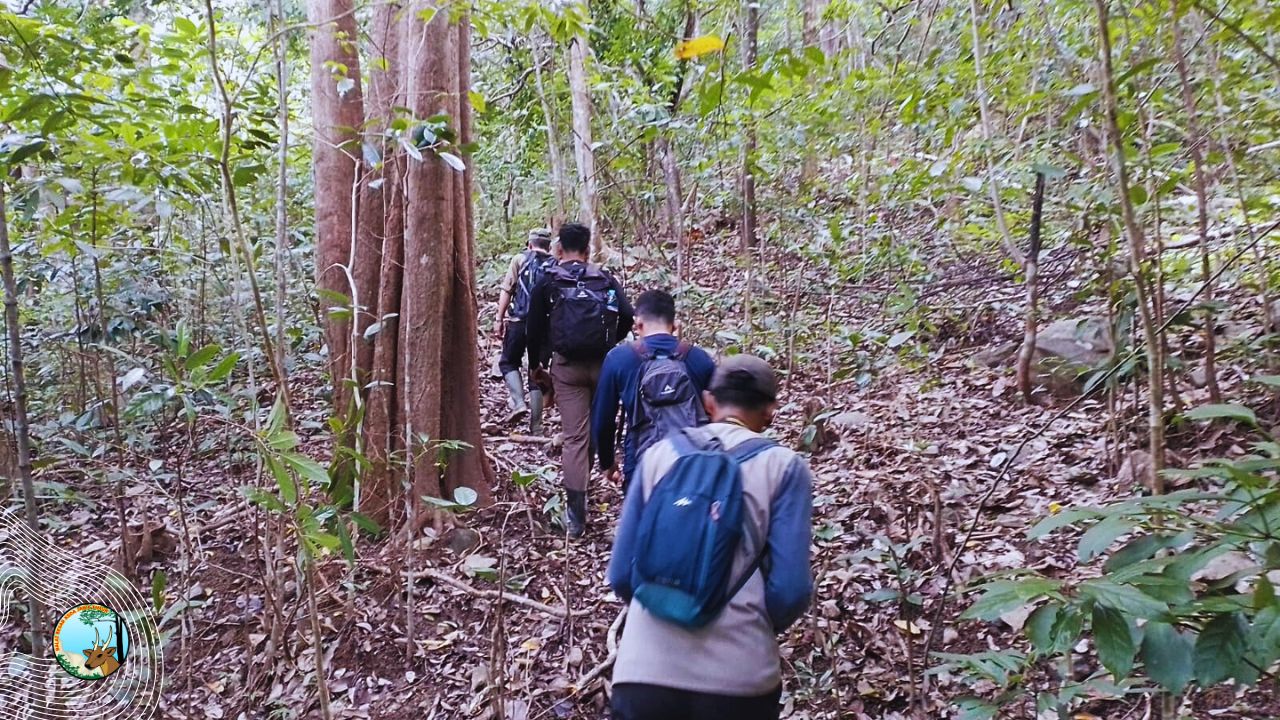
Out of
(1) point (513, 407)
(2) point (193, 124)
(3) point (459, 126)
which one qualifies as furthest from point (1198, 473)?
(1) point (513, 407)

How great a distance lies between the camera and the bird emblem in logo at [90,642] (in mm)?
3094

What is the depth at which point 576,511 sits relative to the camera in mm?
5008

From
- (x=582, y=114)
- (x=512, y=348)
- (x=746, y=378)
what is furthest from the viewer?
(x=582, y=114)

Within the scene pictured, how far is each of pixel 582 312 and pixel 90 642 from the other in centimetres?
297

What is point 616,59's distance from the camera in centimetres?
901

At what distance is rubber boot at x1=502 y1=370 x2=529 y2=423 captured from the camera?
695cm

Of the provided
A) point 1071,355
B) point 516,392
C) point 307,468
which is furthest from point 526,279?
point 1071,355

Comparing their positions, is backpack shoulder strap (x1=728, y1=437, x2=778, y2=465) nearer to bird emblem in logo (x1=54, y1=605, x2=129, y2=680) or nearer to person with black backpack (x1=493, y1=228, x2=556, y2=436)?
bird emblem in logo (x1=54, y1=605, x2=129, y2=680)

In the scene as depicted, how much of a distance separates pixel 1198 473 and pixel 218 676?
4385mm

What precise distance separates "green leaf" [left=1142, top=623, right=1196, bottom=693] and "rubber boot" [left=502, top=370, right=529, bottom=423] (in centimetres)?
579

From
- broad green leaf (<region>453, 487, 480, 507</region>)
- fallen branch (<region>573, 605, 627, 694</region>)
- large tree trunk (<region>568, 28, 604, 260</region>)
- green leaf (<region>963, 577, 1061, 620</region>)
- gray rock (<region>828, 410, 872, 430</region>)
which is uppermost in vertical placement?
large tree trunk (<region>568, 28, 604, 260</region>)

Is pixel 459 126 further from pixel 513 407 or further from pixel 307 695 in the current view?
pixel 307 695

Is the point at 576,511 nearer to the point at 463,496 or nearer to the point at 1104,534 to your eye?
the point at 463,496

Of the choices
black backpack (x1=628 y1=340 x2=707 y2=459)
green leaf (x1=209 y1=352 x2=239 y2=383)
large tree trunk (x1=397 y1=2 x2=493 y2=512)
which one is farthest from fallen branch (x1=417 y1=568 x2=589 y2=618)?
green leaf (x1=209 y1=352 x2=239 y2=383)
